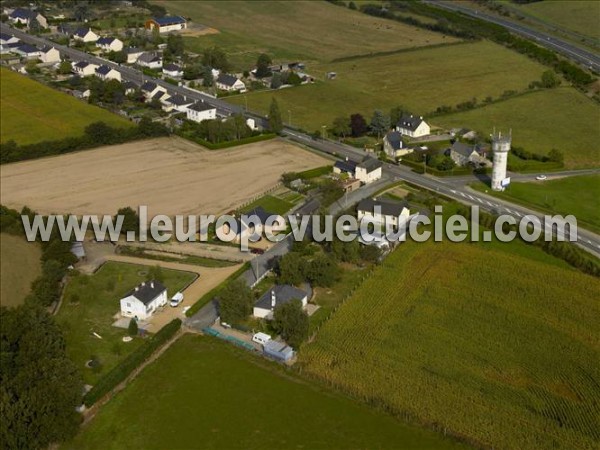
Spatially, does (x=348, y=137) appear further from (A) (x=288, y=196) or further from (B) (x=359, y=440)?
(B) (x=359, y=440)

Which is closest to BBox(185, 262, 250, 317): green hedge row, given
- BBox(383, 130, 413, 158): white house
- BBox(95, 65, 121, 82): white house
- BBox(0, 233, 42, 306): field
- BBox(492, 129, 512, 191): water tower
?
BBox(0, 233, 42, 306): field

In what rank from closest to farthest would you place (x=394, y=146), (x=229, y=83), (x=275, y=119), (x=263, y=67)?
(x=394, y=146)
(x=275, y=119)
(x=229, y=83)
(x=263, y=67)

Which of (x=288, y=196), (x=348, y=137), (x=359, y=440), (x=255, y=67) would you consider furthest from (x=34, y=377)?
(x=255, y=67)

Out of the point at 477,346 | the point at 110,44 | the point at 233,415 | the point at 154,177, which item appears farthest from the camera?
the point at 110,44

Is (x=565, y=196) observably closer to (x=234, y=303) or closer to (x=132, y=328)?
(x=234, y=303)

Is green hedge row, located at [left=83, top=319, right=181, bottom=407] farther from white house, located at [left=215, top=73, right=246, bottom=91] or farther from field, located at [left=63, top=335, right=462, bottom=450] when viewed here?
white house, located at [left=215, top=73, right=246, bottom=91]

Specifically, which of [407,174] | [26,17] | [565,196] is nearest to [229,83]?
[407,174]
